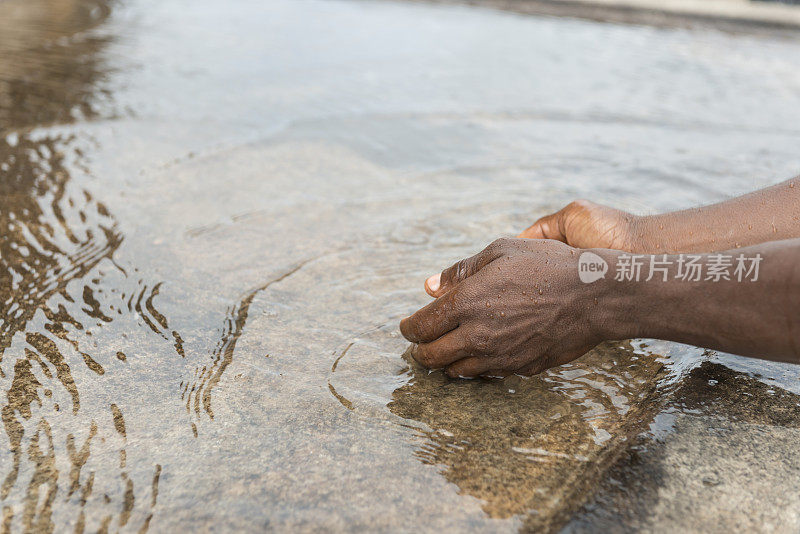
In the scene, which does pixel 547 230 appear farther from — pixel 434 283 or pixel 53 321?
pixel 53 321

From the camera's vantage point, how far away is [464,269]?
5.83ft

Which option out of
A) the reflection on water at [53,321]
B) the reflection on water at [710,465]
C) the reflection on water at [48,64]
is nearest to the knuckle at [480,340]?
the reflection on water at [710,465]

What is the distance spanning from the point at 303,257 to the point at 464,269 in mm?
838

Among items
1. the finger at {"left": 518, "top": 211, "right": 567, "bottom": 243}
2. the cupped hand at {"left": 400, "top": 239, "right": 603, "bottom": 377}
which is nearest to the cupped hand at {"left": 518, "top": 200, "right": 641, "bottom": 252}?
the finger at {"left": 518, "top": 211, "right": 567, "bottom": 243}

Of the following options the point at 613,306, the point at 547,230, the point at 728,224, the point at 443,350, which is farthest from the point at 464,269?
the point at 728,224

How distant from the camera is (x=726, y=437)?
1623 millimetres

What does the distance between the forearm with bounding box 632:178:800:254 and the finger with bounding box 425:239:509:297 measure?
0.62m

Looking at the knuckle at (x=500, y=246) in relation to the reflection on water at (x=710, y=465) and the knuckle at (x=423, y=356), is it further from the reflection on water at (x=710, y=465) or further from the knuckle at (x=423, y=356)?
the reflection on water at (x=710, y=465)

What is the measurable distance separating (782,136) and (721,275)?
303 centimetres

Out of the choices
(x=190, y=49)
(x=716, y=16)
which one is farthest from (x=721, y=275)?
(x=716, y=16)

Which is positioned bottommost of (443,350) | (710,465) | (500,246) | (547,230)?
(710,465)

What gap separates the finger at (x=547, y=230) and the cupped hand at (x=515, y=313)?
1.60 ft

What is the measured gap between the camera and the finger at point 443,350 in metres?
1.70

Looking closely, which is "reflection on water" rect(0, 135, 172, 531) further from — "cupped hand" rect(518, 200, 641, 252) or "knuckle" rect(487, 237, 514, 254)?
"cupped hand" rect(518, 200, 641, 252)
